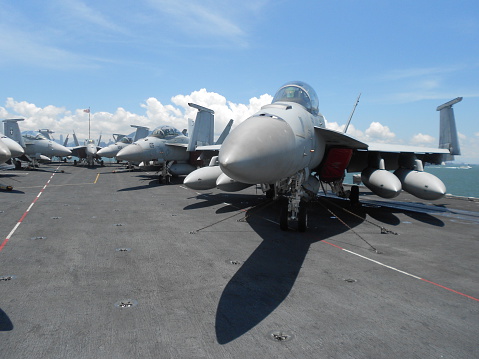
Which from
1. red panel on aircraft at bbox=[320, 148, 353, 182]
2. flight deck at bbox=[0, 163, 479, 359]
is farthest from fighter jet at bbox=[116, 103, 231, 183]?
red panel on aircraft at bbox=[320, 148, 353, 182]

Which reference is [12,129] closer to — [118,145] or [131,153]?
[118,145]

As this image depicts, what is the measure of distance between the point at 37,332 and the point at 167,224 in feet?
19.5

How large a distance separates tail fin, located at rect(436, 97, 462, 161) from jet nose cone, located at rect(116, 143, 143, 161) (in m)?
16.9

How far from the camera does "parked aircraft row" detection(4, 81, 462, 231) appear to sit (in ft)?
16.3

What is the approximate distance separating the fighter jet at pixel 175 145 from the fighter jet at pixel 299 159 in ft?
22.9

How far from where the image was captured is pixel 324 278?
219 inches

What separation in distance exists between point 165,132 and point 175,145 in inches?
43.0

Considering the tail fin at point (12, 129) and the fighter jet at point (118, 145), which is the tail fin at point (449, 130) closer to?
the fighter jet at point (118, 145)

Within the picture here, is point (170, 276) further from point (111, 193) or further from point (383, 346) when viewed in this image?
point (111, 193)

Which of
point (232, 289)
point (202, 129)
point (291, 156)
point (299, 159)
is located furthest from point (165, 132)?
point (232, 289)

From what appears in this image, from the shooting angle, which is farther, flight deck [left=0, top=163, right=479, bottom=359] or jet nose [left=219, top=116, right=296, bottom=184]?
jet nose [left=219, top=116, right=296, bottom=184]

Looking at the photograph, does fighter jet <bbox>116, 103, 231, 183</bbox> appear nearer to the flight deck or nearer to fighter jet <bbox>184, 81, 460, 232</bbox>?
fighter jet <bbox>184, 81, 460, 232</bbox>

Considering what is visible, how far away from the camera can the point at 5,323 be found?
12.5ft

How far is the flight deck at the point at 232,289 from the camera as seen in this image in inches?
138
